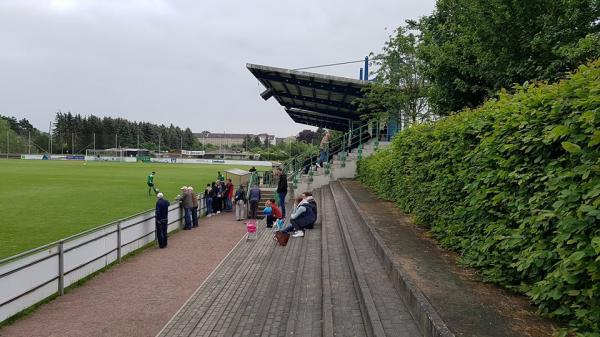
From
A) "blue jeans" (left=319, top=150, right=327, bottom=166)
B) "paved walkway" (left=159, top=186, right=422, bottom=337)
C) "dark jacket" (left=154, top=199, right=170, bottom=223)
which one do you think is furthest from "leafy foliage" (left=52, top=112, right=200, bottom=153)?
"paved walkway" (left=159, top=186, right=422, bottom=337)

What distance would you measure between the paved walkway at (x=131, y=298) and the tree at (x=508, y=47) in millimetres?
7552

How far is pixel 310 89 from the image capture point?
25.0 metres

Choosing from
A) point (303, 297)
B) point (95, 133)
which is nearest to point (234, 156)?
point (95, 133)

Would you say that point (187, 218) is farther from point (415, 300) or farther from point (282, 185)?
point (415, 300)

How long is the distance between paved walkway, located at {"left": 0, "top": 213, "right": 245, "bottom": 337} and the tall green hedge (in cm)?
492

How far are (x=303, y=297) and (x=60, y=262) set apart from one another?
4851 mm

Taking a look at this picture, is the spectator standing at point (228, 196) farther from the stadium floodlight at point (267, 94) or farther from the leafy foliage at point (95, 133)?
the leafy foliage at point (95, 133)

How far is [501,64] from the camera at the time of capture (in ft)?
38.3

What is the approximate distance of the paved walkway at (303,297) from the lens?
4848 millimetres

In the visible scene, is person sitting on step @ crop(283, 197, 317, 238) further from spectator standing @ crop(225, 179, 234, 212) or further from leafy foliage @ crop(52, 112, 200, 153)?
leafy foliage @ crop(52, 112, 200, 153)

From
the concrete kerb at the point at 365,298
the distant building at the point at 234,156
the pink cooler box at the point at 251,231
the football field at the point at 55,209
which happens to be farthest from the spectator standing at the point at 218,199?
the distant building at the point at 234,156

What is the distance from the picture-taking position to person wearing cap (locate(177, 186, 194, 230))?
575 inches

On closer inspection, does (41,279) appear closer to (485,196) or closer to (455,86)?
(485,196)

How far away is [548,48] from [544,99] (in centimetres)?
798
